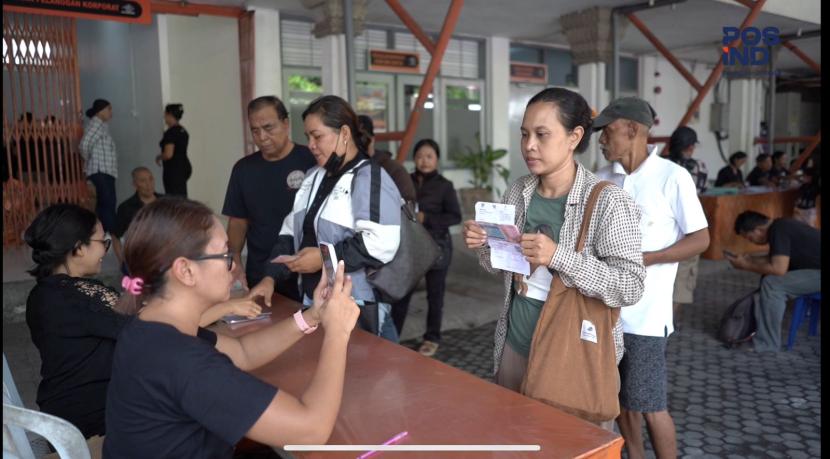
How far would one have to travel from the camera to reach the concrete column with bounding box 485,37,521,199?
31.7 feet

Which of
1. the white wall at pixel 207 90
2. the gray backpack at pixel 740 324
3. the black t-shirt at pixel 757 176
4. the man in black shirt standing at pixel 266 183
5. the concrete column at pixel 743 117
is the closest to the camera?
the man in black shirt standing at pixel 266 183

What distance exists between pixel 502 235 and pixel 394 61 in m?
7.50

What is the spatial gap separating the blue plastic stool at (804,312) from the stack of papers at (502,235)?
3.41 metres

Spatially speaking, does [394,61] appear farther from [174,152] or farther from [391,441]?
[391,441]

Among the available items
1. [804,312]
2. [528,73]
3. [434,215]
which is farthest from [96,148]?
[528,73]

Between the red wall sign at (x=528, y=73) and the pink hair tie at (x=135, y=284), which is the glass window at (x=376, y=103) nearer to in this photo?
the red wall sign at (x=528, y=73)

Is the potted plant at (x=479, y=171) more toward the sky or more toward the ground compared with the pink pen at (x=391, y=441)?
more toward the sky

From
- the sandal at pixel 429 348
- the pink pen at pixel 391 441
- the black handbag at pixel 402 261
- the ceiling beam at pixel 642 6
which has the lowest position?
the sandal at pixel 429 348

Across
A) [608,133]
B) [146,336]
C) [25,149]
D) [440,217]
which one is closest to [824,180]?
[608,133]

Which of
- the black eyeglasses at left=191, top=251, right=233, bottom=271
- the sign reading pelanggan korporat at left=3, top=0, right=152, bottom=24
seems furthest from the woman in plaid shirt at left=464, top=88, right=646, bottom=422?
the sign reading pelanggan korporat at left=3, top=0, right=152, bottom=24

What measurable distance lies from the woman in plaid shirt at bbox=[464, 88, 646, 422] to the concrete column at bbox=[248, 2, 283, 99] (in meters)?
5.38

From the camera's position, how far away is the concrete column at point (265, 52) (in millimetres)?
6832

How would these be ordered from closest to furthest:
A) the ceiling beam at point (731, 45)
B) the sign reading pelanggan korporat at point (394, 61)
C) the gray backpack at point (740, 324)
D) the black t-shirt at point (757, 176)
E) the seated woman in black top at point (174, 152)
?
1. the gray backpack at point (740, 324)
2. the ceiling beam at point (731, 45)
3. the seated woman in black top at point (174, 152)
4. the sign reading pelanggan korporat at point (394, 61)
5. the black t-shirt at point (757, 176)

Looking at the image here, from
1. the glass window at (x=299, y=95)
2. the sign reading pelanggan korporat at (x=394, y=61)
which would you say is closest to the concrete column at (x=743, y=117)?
the sign reading pelanggan korporat at (x=394, y=61)
